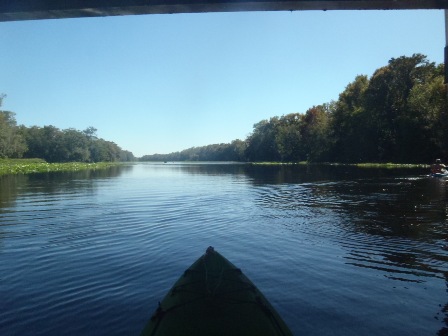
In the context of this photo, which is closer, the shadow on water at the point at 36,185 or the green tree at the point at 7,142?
the shadow on water at the point at 36,185

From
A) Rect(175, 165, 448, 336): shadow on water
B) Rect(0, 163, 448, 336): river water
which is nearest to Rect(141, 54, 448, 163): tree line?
Rect(175, 165, 448, 336): shadow on water

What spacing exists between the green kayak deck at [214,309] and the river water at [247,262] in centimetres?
150

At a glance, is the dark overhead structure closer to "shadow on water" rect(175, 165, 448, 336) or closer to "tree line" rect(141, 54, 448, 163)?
"shadow on water" rect(175, 165, 448, 336)

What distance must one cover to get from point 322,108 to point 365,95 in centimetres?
5036

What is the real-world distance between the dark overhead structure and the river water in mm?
7014

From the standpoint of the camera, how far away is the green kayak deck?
16.6 ft

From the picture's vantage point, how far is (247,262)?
11.2m

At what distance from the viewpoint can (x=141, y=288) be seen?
8852mm

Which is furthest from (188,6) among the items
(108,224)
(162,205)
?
(162,205)

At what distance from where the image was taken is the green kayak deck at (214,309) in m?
5.05

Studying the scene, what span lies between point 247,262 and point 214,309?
19.1 feet

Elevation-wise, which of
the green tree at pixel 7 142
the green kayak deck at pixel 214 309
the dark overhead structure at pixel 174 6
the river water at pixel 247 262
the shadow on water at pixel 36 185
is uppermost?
the green tree at pixel 7 142

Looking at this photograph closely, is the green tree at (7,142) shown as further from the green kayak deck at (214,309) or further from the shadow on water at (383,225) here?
the green kayak deck at (214,309)

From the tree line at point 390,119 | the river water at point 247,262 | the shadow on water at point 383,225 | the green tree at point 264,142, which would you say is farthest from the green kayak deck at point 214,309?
the green tree at point 264,142
